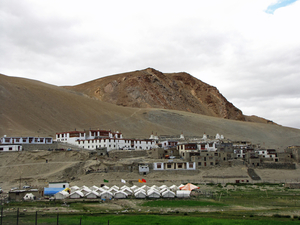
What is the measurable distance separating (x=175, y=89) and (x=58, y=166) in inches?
5549

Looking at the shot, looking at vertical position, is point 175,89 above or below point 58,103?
above

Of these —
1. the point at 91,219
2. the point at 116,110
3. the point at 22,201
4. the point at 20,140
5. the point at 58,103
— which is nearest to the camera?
the point at 91,219

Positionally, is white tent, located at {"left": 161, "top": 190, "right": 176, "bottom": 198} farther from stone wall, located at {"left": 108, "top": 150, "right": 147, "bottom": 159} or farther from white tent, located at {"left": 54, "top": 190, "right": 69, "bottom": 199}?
stone wall, located at {"left": 108, "top": 150, "right": 147, "bottom": 159}

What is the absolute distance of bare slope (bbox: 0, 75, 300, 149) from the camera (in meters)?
88.4

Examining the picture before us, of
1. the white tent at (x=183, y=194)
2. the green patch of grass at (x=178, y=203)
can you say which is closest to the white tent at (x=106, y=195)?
the green patch of grass at (x=178, y=203)

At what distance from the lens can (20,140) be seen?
193 ft

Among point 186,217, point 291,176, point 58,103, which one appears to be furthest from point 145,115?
point 186,217

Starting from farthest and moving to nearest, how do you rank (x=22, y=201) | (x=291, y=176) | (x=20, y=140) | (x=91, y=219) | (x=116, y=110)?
(x=116, y=110) < (x=20, y=140) < (x=291, y=176) < (x=22, y=201) < (x=91, y=219)

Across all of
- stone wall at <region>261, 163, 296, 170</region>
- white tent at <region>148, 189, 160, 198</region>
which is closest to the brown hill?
stone wall at <region>261, 163, 296, 170</region>

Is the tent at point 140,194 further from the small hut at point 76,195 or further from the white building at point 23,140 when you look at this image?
the white building at point 23,140

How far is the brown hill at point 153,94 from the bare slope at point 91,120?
108 ft

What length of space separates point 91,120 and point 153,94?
6756cm

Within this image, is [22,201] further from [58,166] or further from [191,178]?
[191,178]

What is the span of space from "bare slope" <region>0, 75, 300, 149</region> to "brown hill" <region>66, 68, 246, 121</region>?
32998 millimetres
